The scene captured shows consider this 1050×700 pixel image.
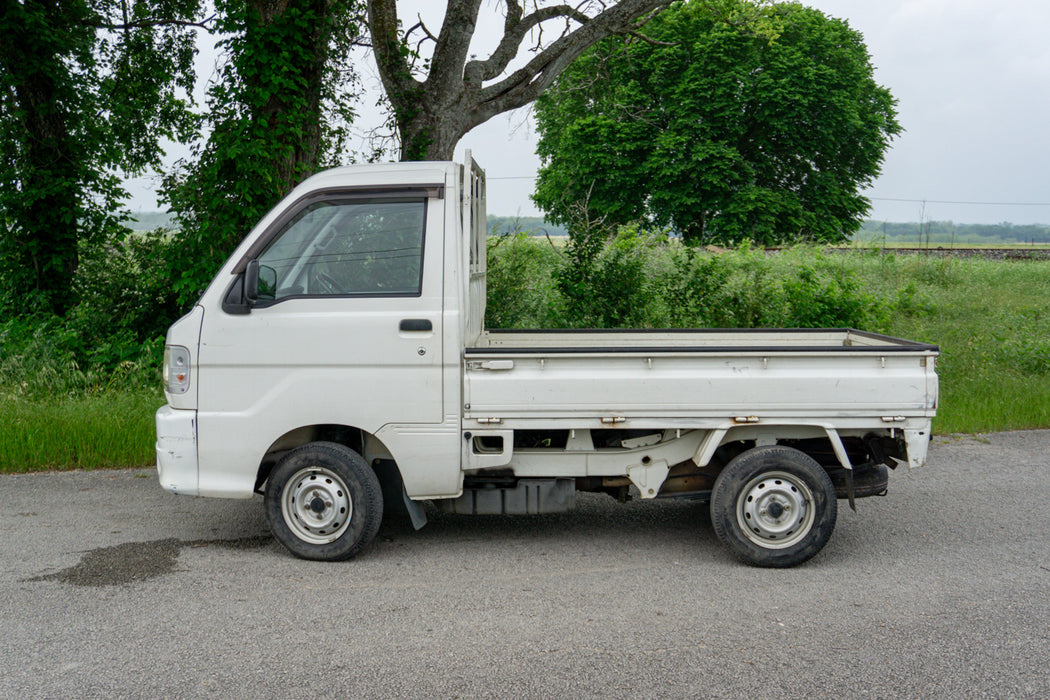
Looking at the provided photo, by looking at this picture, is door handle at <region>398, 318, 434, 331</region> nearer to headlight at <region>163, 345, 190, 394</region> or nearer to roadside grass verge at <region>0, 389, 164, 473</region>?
headlight at <region>163, 345, 190, 394</region>

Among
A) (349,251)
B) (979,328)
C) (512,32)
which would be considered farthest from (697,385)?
(979,328)

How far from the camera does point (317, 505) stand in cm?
543

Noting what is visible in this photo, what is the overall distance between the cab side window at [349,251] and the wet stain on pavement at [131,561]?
1.67m

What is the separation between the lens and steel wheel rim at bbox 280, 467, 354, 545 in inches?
213

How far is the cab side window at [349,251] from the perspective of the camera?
5.32m

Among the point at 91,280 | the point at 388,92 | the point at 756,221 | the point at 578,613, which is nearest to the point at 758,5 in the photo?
the point at 388,92

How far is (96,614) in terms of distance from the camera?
15.1 feet

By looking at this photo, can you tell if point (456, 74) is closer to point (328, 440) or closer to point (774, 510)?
point (328, 440)

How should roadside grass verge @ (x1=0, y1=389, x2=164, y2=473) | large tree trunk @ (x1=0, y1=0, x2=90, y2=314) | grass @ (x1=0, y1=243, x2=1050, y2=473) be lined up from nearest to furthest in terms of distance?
roadside grass verge @ (x1=0, y1=389, x2=164, y2=473)
grass @ (x1=0, y1=243, x2=1050, y2=473)
large tree trunk @ (x1=0, y1=0, x2=90, y2=314)

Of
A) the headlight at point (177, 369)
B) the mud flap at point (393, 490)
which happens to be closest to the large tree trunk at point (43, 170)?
the headlight at point (177, 369)

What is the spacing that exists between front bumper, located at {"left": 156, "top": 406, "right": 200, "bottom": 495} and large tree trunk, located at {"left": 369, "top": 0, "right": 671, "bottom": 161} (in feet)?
20.8

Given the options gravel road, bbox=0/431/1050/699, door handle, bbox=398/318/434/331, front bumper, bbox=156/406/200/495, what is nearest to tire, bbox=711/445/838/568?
gravel road, bbox=0/431/1050/699

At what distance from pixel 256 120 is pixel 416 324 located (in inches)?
241

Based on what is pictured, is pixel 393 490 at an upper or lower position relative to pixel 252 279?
lower
